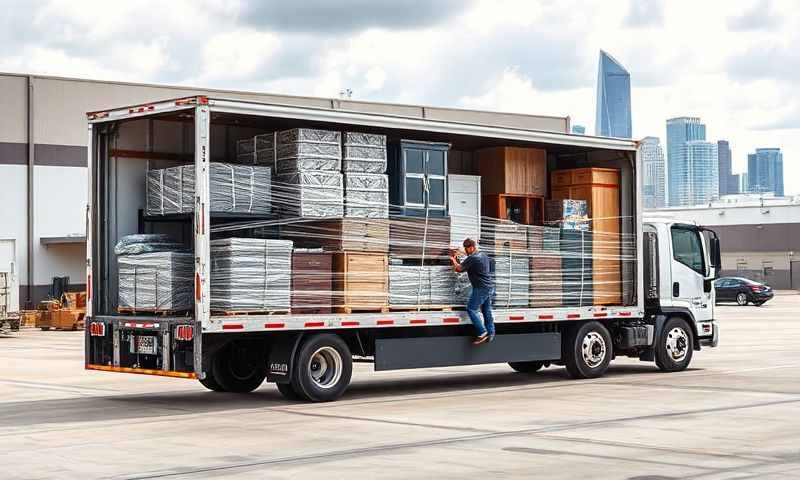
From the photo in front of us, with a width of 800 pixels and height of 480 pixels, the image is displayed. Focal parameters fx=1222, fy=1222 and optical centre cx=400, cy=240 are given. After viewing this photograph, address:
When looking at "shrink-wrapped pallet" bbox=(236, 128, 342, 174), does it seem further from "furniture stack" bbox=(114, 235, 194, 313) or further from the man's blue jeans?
the man's blue jeans

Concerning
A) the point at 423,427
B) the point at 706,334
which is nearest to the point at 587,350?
the point at 706,334

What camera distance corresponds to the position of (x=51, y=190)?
4284 centimetres

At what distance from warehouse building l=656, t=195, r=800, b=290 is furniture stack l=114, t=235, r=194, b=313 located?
230 ft

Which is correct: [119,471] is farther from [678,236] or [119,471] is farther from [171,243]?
[678,236]

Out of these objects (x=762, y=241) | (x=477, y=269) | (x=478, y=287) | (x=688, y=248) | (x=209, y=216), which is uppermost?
(x=762, y=241)

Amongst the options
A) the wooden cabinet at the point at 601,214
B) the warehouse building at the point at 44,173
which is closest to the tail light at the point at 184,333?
the wooden cabinet at the point at 601,214

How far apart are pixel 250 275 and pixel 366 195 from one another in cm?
216

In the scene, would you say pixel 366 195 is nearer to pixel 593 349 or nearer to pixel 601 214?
pixel 601 214

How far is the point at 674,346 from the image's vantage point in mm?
19875

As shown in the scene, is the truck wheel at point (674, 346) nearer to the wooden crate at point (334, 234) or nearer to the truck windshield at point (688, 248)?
the truck windshield at point (688, 248)

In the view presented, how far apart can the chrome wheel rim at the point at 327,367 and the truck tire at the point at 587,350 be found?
439 cm

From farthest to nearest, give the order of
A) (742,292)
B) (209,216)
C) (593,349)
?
(742,292), (593,349), (209,216)

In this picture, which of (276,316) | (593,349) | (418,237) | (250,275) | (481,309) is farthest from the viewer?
(593,349)

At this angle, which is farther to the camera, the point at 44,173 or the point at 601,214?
the point at 44,173
